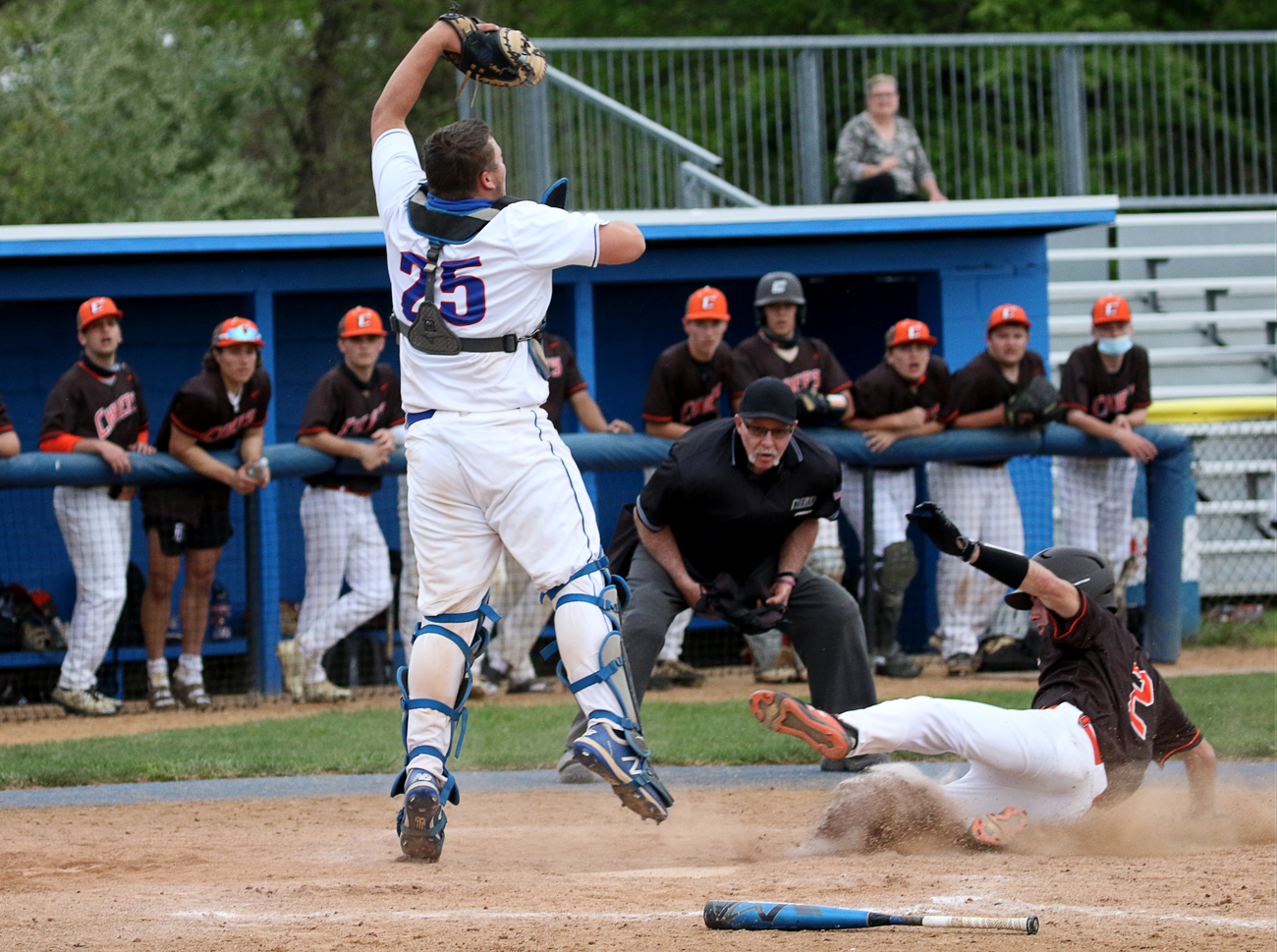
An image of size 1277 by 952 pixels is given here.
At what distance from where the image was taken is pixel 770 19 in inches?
849

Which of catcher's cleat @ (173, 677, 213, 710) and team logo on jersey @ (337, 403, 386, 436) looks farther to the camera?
team logo on jersey @ (337, 403, 386, 436)

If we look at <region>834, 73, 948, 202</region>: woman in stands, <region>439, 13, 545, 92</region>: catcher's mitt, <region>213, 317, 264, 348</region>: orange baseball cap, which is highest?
<region>834, 73, 948, 202</region>: woman in stands

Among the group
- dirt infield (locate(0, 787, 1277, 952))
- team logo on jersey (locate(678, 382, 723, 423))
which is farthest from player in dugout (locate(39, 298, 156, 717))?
team logo on jersey (locate(678, 382, 723, 423))

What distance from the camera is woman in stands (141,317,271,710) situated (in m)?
8.70

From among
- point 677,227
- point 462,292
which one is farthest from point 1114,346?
point 462,292

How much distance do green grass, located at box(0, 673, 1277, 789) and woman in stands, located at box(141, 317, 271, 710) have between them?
3.29 ft

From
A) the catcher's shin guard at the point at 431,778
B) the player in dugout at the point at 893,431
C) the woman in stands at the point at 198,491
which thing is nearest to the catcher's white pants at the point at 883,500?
the player in dugout at the point at 893,431

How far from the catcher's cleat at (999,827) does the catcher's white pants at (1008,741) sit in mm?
73

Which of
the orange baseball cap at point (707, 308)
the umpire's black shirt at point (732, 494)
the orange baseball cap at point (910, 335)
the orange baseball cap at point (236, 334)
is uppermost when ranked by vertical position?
the orange baseball cap at point (707, 308)

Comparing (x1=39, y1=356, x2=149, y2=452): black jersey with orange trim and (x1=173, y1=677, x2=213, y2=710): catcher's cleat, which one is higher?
(x1=39, y1=356, x2=149, y2=452): black jersey with orange trim

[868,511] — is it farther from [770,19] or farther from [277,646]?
[770,19]

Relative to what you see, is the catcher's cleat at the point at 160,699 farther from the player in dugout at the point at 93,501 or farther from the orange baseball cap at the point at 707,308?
the orange baseball cap at the point at 707,308

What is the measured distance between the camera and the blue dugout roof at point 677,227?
9750 mm

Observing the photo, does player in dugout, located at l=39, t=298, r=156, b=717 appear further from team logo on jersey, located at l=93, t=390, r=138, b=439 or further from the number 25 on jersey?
the number 25 on jersey
